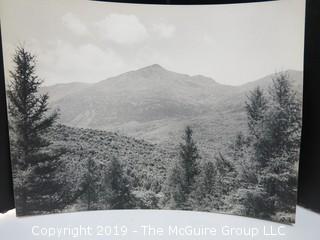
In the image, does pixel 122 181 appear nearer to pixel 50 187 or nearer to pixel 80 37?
pixel 50 187

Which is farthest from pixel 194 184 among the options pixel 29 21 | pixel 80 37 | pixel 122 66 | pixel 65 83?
pixel 29 21

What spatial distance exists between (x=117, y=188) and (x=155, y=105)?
129 centimetres

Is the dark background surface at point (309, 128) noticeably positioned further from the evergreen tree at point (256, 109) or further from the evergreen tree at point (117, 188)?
the evergreen tree at point (117, 188)

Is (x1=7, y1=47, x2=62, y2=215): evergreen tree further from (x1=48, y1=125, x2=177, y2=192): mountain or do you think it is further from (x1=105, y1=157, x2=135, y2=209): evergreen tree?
(x1=105, y1=157, x2=135, y2=209): evergreen tree

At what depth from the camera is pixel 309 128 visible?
170 inches

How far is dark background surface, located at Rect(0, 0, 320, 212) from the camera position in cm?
420

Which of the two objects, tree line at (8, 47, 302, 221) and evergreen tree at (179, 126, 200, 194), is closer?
tree line at (8, 47, 302, 221)

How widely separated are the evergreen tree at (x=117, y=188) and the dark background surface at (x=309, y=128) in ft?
4.39

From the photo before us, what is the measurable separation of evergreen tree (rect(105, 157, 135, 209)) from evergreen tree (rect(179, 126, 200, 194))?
0.82m

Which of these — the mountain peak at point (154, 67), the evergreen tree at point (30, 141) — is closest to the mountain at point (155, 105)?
the mountain peak at point (154, 67)

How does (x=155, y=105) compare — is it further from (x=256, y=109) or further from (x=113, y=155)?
(x=256, y=109)

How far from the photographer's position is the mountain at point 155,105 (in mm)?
4750

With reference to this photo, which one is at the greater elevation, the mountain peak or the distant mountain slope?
the mountain peak

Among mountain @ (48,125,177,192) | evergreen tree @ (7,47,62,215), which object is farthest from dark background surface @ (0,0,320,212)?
mountain @ (48,125,177,192)
